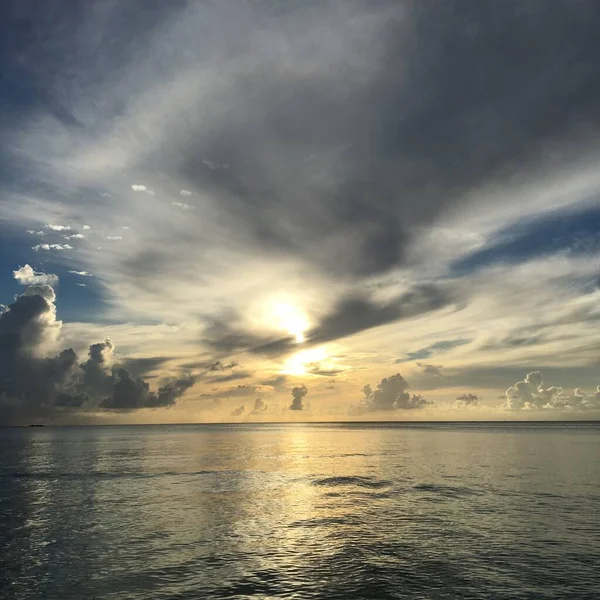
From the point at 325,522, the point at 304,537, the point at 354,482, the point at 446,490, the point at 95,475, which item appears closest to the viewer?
the point at 304,537

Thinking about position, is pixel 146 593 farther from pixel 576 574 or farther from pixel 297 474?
pixel 297 474

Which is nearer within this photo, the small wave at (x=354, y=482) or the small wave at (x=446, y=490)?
the small wave at (x=446, y=490)

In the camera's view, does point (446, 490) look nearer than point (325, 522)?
No

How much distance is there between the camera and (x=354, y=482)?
217 feet

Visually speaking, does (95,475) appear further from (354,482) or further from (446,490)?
(446,490)

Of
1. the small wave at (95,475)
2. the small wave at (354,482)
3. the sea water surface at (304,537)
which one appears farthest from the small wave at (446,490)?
the small wave at (95,475)

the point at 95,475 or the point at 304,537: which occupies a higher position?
the point at 304,537

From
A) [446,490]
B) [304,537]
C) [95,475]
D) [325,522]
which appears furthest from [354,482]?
[95,475]

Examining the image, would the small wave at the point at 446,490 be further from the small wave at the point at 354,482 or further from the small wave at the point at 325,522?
the small wave at the point at 325,522

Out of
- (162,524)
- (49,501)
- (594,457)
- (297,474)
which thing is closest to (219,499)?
(162,524)

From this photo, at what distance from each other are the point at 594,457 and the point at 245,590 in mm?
97554

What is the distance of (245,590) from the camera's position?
25266 millimetres

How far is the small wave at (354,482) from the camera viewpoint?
6249 centimetres

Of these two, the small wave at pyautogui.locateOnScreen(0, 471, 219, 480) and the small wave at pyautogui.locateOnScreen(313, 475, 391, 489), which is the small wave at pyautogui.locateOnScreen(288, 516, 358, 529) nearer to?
the small wave at pyautogui.locateOnScreen(313, 475, 391, 489)
